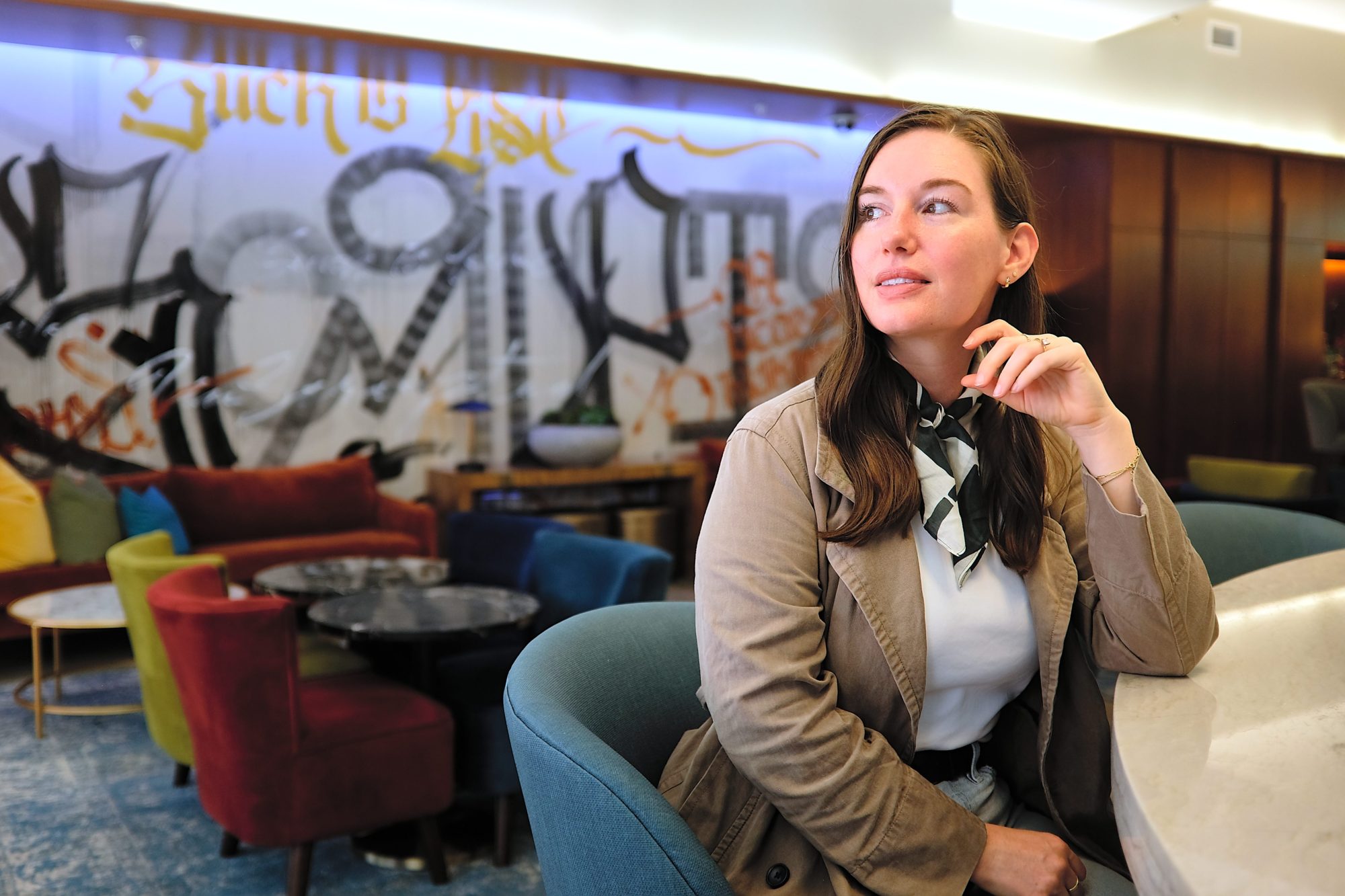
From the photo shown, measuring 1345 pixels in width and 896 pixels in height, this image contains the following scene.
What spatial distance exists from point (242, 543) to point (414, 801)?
3.21 meters

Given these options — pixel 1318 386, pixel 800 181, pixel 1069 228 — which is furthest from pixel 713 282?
pixel 1318 386

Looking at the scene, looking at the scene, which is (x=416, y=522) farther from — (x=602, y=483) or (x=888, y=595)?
(x=888, y=595)

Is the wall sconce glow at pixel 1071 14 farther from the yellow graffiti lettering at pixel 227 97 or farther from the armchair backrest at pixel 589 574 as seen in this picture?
the armchair backrest at pixel 589 574

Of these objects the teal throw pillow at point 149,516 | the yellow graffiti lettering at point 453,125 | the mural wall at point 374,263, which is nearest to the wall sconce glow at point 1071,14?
the mural wall at point 374,263

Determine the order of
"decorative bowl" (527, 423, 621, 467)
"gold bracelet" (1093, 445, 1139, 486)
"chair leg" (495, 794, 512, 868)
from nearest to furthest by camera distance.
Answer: "gold bracelet" (1093, 445, 1139, 486), "chair leg" (495, 794, 512, 868), "decorative bowl" (527, 423, 621, 467)

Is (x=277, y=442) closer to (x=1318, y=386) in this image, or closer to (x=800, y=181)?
(x=800, y=181)

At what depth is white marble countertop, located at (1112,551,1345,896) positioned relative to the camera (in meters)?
0.77

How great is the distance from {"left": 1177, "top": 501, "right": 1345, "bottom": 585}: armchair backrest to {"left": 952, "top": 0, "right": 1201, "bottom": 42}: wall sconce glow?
4.94 meters

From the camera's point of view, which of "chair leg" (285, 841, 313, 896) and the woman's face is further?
"chair leg" (285, 841, 313, 896)

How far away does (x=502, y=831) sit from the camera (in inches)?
116

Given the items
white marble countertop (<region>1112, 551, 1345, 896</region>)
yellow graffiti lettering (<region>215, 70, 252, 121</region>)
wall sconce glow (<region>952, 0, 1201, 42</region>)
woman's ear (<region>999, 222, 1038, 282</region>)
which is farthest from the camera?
wall sconce glow (<region>952, 0, 1201, 42</region>)

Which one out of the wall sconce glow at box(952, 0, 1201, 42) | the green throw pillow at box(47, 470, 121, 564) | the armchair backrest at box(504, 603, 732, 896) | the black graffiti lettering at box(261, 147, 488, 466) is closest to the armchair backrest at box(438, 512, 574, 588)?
the green throw pillow at box(47, 470, 121, 564)

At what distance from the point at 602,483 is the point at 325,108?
9.00 ft

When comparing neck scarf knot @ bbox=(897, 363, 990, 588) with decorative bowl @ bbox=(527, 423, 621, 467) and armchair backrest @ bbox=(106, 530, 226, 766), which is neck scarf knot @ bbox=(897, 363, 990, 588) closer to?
armchair backrest @ bbox=(106, 530, 226, 766)
